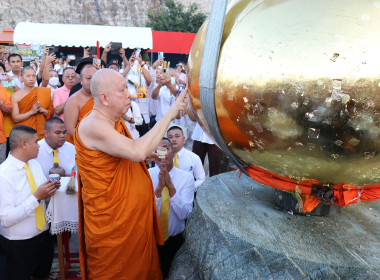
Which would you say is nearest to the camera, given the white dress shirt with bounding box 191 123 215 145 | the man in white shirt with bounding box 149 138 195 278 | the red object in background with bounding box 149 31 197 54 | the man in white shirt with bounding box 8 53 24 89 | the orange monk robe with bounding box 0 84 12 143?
Answer: the man in white shirt with bounding box 149 138 195 278

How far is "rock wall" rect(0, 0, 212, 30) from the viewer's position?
31609 millimetres

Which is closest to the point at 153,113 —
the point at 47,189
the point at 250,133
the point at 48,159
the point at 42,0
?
the point at 48,159

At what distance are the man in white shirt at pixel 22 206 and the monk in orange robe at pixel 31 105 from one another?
1.97 m

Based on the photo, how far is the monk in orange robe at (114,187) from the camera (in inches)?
77.5

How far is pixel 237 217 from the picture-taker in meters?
1.55

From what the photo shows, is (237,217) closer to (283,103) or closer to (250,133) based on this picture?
(250,133)

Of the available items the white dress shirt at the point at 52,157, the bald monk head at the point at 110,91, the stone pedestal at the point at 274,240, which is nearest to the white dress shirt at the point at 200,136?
the white dress shirt at the point at 52,157

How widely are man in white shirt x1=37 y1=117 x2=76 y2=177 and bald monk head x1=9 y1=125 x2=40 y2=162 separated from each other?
0.67 m

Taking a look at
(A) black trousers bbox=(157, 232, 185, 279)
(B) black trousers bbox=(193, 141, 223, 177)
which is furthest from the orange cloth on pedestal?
A: (B) black trousers bbox=(193, 141, 223, 177)

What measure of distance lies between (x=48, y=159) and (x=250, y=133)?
255 cm

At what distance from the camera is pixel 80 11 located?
33.9 metres

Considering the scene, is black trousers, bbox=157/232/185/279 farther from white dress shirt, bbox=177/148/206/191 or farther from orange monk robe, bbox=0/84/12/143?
orange monk robe, bbox=0/84/12/143

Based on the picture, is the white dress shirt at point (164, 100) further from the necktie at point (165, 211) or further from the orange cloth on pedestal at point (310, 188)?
the orange cloth on pedestal at point (310, 188)

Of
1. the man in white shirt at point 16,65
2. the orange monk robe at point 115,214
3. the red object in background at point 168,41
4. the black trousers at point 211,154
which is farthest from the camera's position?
the red object in background at point 168,41
